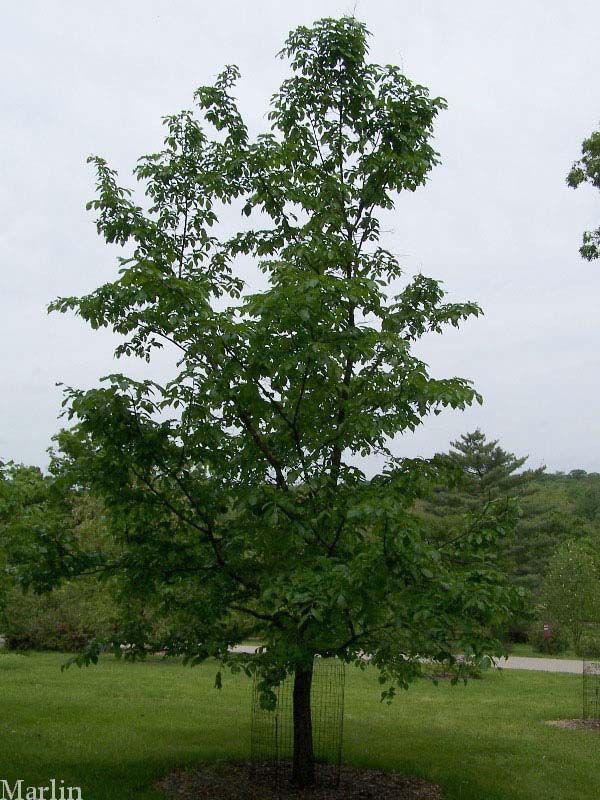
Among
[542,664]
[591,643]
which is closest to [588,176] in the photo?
[591,643]

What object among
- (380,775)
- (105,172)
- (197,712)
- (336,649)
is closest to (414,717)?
(197,712)

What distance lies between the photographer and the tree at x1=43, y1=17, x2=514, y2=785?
557cm

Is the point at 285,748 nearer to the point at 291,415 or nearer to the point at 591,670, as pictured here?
the point at 291,415

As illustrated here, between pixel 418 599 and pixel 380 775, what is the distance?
3.73 m

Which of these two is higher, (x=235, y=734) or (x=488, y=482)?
(x=488, y=482)

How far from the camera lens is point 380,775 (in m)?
8.04

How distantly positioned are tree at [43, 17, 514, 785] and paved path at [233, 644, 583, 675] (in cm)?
1516

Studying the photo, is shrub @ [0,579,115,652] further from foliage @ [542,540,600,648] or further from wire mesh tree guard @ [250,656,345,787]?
foliage @ [542,540,600,648]

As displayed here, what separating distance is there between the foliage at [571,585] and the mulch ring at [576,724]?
7481 mm

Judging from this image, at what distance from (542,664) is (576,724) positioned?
40.4 feet

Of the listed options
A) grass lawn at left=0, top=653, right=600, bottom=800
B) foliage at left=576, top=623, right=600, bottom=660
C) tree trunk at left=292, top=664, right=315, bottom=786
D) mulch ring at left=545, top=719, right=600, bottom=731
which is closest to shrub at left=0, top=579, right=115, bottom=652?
grass lawn at left=0, top=653, right=600, bottom=800

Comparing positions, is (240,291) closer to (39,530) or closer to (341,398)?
(341,398)

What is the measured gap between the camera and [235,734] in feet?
33.8

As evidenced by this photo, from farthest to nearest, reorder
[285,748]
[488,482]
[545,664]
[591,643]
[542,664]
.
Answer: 1. [488,482]
2. [545,664]
3. [542,664]
4. [591,643]
5. [285,748]
